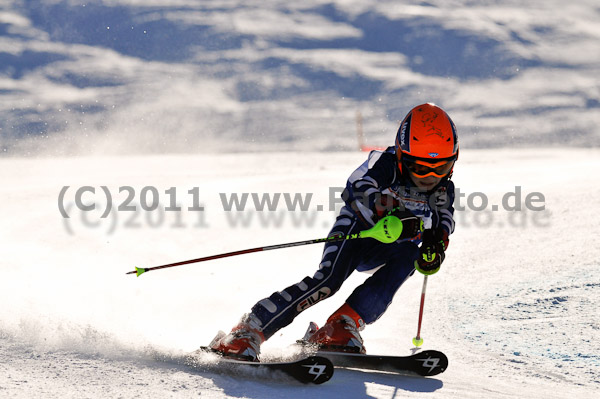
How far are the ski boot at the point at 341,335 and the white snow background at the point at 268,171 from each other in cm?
19

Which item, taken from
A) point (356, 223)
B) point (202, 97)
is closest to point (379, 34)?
point (202, 97)

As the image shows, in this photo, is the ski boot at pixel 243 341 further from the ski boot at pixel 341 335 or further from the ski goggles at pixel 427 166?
the ski goggles at pixel 427 166

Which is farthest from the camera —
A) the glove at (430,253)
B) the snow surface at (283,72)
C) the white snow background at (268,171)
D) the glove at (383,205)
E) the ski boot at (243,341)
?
the snow surface at (283,72)

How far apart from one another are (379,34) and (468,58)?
3.15m

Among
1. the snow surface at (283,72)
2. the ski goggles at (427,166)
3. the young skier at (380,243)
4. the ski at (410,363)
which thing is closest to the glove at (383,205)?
the young skier at (380,243)

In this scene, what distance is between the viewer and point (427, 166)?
420cm

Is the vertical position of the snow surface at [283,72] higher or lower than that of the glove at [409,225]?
higher

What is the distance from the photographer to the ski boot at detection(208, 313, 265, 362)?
3.63 m

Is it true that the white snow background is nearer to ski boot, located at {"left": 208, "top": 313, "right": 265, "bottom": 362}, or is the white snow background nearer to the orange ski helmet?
ski boot, located at {"left": 208, "top": 313, "right": 265, "bottom": 362}

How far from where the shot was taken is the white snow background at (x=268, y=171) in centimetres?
385

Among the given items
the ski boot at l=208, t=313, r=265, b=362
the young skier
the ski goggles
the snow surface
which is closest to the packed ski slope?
the ski boot at l=208, t=313, r=265, b=362

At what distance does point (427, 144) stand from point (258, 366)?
1.63 m

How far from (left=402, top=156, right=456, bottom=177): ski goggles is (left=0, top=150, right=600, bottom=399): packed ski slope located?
1100mm

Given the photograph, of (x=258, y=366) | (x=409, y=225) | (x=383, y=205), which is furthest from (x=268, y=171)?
(x=258, y=366)
